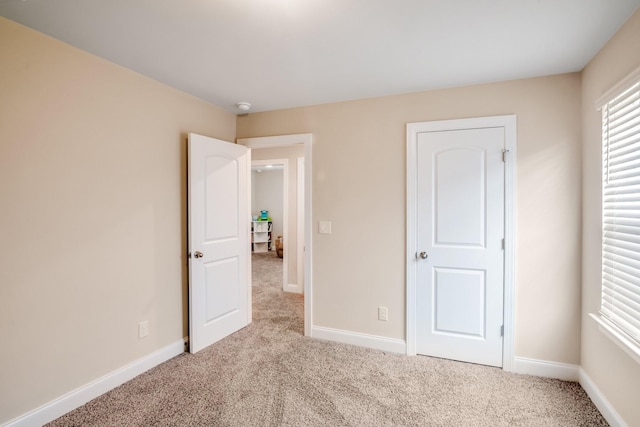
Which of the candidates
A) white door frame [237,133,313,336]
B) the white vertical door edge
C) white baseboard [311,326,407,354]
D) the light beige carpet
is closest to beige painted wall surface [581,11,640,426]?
the light beige carpet

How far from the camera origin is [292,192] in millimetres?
4809

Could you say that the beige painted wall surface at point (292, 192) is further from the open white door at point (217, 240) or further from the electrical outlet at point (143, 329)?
the electrical outlet at point (143, 329)

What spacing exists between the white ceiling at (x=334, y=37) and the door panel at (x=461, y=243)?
0.57 metres

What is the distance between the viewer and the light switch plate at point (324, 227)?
3.01 metres

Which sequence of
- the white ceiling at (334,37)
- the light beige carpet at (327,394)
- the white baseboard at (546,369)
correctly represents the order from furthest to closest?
the white baseboard at (546,369)
the light beige carpet at (327,394)
the white ceiling at (334,37)

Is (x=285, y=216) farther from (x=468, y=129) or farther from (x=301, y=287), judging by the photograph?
(x=468, y=129)

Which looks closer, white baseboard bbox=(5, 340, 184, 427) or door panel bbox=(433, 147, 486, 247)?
white baseboard bbox=(5, 340, 184, 427)

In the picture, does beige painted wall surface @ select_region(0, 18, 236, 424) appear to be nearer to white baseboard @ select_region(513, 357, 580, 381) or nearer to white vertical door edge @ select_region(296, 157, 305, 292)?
white vertical door edge @ select_region(296, 157, 305, 292)

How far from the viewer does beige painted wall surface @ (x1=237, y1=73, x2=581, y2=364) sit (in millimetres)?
2293

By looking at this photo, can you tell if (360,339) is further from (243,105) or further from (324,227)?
(243,105)

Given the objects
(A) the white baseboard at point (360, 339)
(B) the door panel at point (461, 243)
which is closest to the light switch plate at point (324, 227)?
(B) the door panel at point (461, 243)

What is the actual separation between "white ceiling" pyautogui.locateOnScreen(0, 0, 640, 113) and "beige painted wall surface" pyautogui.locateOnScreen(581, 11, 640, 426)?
113 mm

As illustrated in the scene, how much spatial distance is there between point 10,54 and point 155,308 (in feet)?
6.33

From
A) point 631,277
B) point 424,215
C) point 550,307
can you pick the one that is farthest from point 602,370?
point 424,215
